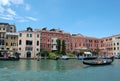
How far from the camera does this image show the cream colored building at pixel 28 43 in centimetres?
6800

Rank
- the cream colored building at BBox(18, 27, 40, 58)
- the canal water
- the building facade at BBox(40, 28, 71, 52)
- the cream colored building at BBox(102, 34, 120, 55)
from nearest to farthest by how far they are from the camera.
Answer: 1. the canal water
2. the cream colored building at BBox(18, 27, 40, 58)
3. the building facade at BBox(40, 28, 71, 52)
4. the cream colored building at BBox(102, 34, 120, 55)

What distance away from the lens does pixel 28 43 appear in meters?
68.9

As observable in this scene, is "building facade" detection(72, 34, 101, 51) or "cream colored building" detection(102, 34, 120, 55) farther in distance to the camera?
"cream colored building" detection(102, 34, 120, 55)

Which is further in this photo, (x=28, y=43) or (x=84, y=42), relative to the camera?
(x=84, y=42)

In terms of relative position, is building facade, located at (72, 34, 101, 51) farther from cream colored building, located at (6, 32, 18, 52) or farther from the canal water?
the canal water

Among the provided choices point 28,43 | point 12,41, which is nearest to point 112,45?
point 28,43

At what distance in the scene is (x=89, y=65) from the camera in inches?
1512

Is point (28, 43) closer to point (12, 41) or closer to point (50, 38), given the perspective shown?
point (12, 41)

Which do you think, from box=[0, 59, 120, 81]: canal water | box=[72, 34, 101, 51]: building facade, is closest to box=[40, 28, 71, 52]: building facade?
box=[72, 34, 101, 51]: building facade

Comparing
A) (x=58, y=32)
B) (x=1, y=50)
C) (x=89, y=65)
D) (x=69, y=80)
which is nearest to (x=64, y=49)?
(x=58, y=32)

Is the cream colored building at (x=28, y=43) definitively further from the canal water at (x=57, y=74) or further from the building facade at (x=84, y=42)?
the canal water at (x=57, y=74)

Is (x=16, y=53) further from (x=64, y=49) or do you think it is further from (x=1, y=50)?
(x=64, y=49)

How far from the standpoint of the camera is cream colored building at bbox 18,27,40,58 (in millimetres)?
68000

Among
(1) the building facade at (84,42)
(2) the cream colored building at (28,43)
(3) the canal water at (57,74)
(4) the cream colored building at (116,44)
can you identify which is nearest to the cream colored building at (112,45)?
(4) the cream colored building at (116,44)
